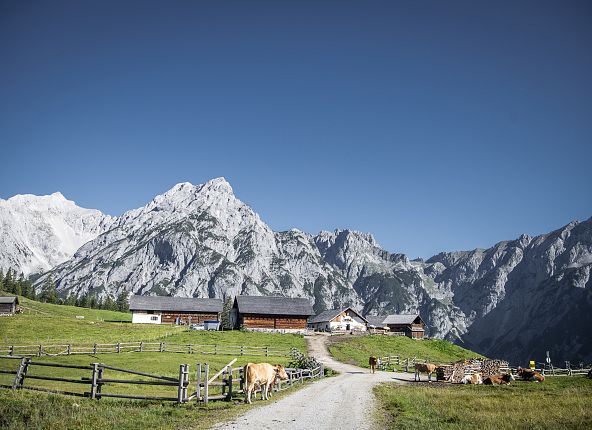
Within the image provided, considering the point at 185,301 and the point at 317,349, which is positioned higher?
the point at 185,301

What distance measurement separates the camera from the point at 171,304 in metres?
103

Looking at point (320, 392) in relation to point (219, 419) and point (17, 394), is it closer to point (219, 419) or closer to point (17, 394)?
point (219, 419)

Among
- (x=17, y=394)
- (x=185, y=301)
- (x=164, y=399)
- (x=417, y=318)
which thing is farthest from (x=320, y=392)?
(x=417, y=318)

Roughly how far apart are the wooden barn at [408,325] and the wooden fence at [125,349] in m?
71.5

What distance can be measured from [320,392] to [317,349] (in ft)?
129

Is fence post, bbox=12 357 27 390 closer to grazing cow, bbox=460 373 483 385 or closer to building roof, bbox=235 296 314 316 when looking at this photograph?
grazing cow, bbox=460 373 483 385

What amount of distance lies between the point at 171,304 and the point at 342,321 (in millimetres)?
41683

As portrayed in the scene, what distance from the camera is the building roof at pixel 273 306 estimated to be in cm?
9244

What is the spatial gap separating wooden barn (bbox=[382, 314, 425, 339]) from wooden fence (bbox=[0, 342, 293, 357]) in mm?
71457

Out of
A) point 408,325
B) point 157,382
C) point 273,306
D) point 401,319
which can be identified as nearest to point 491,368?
point 157,382

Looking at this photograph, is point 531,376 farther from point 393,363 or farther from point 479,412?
point 479,412

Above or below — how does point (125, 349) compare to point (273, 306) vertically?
below

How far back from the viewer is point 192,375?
3422 centimetres

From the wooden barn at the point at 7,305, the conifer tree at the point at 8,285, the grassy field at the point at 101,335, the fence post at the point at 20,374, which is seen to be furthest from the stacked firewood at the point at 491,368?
the conifer tree at the point at 8,285
